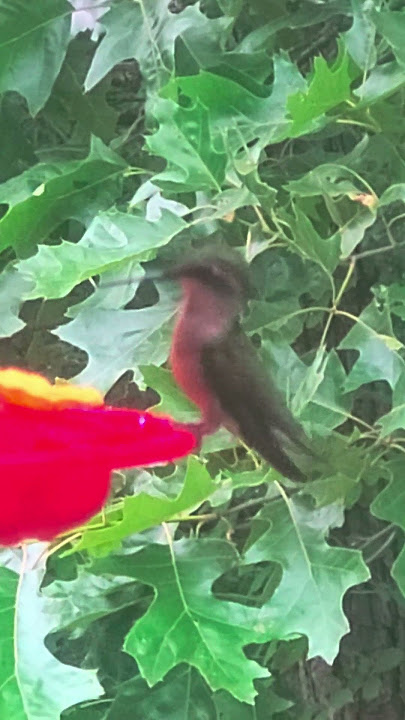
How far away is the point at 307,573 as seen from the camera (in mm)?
640

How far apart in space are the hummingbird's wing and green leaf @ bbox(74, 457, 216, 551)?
7 centimetres

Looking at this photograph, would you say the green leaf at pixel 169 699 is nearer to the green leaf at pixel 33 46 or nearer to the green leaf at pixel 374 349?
the green leaf at pixel 374 349

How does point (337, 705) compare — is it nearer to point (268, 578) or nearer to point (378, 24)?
point (268, 578)

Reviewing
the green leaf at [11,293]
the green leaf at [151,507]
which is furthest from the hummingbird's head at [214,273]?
the green leaf at [11,293]

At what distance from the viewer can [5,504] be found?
0.35 meters

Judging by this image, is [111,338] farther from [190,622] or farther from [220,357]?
[220,357]

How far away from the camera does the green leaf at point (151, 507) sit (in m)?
0.53

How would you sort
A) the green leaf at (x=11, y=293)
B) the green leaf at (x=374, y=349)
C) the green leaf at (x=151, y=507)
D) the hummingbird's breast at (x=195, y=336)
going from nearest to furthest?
1. the hummingbird's breast at (x=195, y=336)
2. the green leaf at (x=151, y=507)
3. the green leaf at (x=374, y=349)
4. the green leaf at (x=11, y=293)

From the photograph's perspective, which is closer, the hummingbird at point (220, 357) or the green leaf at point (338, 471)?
the hummingbird at point (220, 357)

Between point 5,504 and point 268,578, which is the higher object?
point 5,504

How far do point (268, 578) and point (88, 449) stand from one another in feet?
1.46

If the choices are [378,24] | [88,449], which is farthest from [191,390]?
[378,24]

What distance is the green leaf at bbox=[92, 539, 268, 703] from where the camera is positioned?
58 cm

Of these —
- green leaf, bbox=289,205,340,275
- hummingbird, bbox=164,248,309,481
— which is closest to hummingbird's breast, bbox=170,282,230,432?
hummingbird, bbox=164,248,309,481
